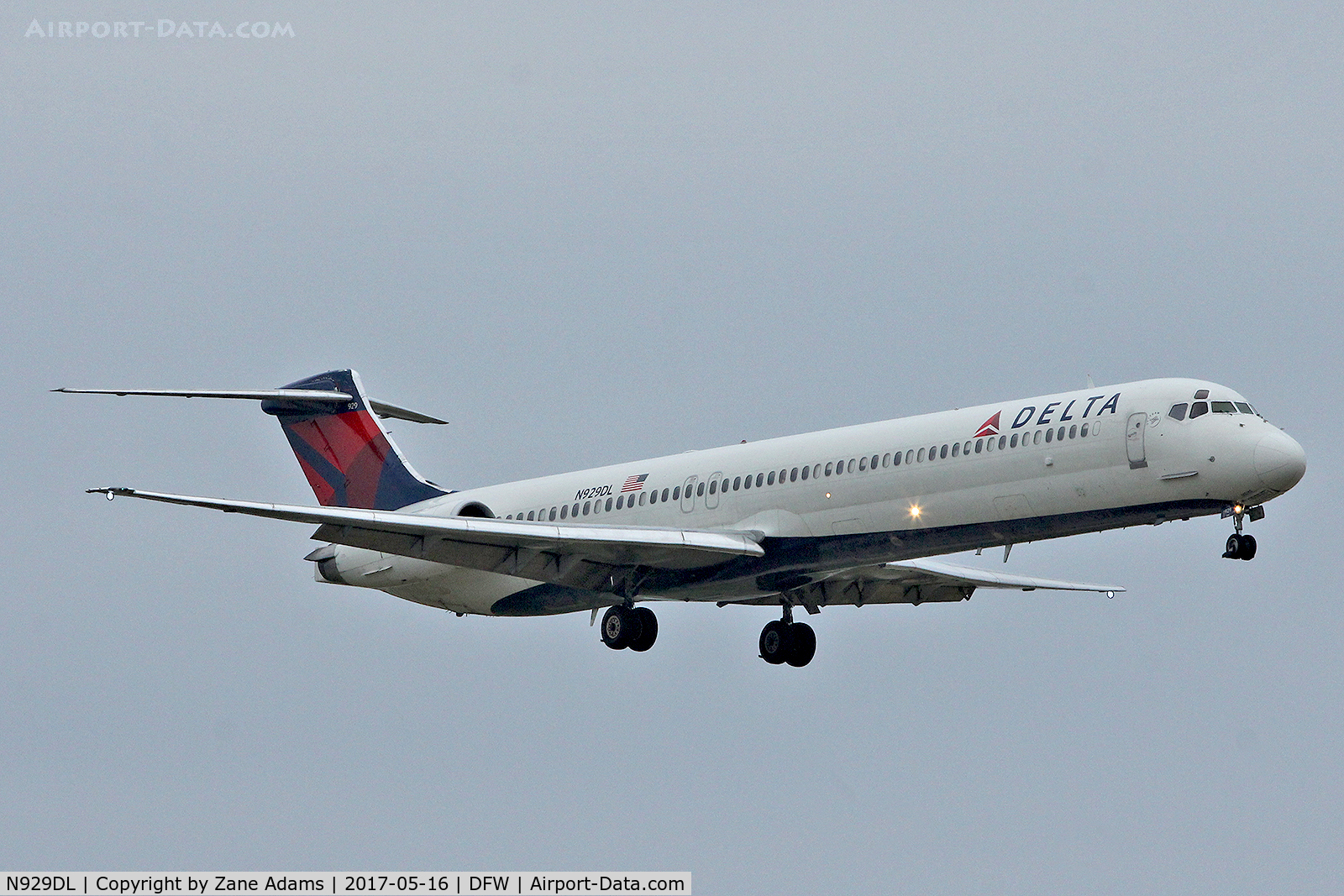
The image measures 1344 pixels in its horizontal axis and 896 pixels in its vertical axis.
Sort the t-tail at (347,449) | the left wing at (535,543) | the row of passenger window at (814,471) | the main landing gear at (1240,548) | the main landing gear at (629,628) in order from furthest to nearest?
the t-tail at (347,449), the main landing gear at (629,628), the left wing at (535,543), the row of passenger window at (814,471), the main landing gear at (1240,548)

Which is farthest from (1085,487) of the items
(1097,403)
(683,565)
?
(683,565)

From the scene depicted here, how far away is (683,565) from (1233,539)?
10041 millimetres

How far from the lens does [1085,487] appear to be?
28266 millimetres

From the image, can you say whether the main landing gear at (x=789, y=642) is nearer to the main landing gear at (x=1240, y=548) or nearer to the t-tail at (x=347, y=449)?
the t-tail at (x=347, y=449)

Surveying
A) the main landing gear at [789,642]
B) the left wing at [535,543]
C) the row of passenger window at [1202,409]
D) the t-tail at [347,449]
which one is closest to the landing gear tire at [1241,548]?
the row of passenger window at [1202,409]

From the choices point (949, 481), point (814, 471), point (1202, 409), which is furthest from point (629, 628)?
point (1202, 409)

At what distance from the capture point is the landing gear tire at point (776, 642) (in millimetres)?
35406

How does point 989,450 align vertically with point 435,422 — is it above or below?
below

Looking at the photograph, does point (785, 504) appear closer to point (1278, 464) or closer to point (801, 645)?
point (801, 645)

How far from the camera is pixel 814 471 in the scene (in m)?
31.3

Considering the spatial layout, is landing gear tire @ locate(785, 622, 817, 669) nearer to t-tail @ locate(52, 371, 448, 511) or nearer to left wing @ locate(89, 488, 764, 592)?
left wing @ locate(89, 488, 764, 592)

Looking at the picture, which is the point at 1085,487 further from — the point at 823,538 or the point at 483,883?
the point at 483,883

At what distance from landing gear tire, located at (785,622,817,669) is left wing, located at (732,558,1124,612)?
48cm

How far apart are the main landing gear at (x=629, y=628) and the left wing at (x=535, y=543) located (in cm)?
49
